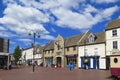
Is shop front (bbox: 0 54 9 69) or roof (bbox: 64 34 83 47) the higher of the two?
roof (bbox: 64 34 83 47)

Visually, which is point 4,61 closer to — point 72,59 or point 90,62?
point 72,59

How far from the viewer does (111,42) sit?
46.3 m

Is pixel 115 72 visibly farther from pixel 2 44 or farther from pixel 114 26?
pixel 2 44

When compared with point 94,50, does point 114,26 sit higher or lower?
higher

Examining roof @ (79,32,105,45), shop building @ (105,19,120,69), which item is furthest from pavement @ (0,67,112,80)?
roof @ (79,32,105,45)

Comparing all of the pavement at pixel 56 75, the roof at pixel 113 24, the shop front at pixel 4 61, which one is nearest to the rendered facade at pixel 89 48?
the roof at pixel 113 24

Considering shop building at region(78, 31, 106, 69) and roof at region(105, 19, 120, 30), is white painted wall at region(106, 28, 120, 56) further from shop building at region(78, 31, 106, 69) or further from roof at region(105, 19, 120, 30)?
shop building at region(78, 31, 106, 69)

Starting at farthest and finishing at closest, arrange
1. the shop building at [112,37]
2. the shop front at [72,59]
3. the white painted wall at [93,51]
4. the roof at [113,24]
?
the shop front at [72,59]
the white painted wall at [93,51]
the roof at [113,24]
the shop building at [112,37]

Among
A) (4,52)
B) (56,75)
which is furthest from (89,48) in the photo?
(56,75)

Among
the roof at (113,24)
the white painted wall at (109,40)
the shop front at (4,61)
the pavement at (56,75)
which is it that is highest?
the roof at (113,24)

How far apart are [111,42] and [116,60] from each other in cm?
2645

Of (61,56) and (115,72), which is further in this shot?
(61,56)

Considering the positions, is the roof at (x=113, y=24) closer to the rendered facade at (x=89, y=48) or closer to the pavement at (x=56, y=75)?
the rendered facade at (x=89, y=48)

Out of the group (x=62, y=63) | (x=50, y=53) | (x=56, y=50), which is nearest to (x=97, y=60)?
(x=62, y=63)
